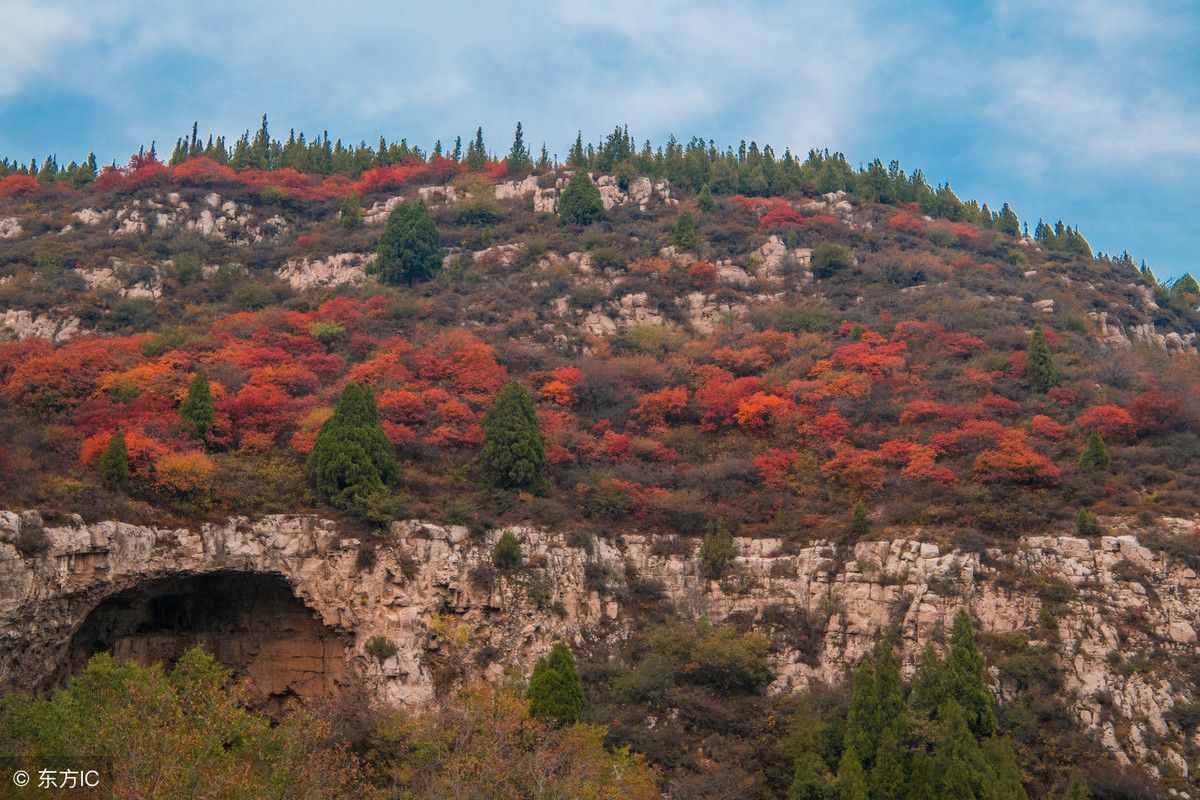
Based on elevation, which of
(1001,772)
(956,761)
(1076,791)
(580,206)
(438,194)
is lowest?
(1076,791)

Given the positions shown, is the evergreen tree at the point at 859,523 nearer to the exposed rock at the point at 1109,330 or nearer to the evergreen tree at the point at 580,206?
the exposed rock at the point at 1109,330

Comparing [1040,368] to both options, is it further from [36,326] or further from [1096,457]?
[36,326]

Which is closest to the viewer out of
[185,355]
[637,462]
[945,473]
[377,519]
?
[377,519]

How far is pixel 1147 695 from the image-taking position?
119 feet

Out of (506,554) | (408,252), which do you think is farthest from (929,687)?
(408,252)

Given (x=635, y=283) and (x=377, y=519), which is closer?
(x=377, y=519)

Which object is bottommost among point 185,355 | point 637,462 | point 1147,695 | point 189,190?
point 1147,695

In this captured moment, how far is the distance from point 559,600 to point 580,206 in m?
46.3

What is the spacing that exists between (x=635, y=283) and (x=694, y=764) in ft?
138

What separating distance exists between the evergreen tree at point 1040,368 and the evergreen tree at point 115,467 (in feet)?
Result: 140

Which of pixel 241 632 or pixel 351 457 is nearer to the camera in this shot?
pixel 241 632

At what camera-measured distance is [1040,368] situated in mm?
54219

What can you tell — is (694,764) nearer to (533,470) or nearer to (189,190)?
(533,470)

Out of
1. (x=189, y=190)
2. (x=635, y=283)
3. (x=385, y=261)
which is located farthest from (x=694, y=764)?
(x=189, y=190)
